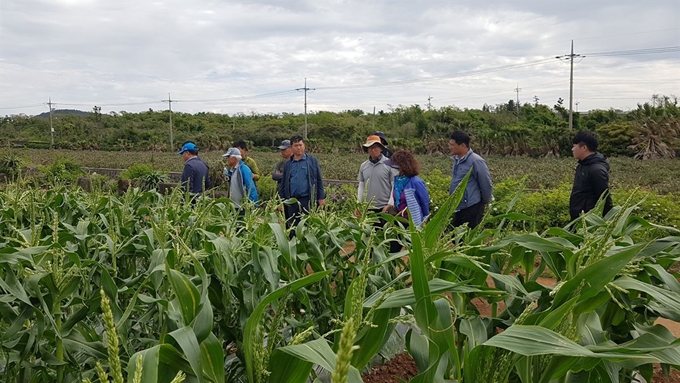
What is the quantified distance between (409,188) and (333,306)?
8.86ft

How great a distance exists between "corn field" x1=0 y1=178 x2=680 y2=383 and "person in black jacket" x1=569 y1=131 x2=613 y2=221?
239 cm

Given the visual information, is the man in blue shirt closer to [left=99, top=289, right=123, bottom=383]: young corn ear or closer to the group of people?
the group of people

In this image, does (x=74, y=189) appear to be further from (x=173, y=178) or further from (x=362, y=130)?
(x=362, y=130)

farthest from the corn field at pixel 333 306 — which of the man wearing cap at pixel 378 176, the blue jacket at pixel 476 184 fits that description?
the man wearing cap at pixel 378 176

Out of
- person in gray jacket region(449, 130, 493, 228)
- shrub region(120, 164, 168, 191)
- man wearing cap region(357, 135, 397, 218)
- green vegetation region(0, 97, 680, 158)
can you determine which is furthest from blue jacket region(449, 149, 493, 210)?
green vegetation region(0, 97, 680, 158)

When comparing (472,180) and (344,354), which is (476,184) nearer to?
(472,180)

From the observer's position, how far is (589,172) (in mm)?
4723

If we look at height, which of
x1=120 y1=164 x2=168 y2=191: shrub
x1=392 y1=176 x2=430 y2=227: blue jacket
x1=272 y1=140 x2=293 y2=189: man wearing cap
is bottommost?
x1=120 y1=164 x2=168 y2=191: shrub

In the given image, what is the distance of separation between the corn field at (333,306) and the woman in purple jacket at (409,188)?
1874 mm

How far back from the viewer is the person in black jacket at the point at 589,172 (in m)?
4.66

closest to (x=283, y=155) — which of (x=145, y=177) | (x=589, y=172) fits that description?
(x=589, y=172)

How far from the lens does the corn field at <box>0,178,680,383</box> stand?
1.34m

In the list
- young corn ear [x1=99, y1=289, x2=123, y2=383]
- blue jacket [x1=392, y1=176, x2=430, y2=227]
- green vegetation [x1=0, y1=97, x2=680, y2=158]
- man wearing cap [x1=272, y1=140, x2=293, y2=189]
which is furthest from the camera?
green vegetation [x1=0, y1=97, x2=680, y2=158]

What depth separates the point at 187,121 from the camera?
5628 centimetres
